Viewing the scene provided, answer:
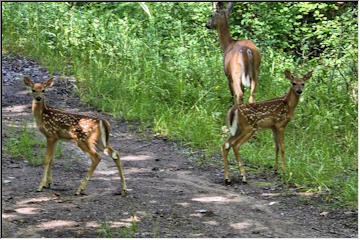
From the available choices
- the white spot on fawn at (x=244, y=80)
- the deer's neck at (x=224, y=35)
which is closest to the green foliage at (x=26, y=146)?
the white spot on fawn at (x=244, y=80)

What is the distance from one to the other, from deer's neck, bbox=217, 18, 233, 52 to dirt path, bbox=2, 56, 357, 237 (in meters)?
2.20

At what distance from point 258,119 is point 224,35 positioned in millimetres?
2927

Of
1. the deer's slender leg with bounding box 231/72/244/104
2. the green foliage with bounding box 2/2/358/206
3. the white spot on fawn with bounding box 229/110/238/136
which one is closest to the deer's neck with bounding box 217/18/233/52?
the green foliage with bounding box 2/2/358/206

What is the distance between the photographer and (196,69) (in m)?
10.5

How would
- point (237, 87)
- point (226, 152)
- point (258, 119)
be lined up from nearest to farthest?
point (226, 152), point (258, 119), point (237, 87)

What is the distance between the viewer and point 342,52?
1069 centimetres

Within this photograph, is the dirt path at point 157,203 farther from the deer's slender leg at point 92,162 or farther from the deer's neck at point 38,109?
the deer's neck at point 38,109

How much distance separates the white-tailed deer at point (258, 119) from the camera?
7.45 m

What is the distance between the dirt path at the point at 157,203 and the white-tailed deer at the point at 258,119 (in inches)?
12.3

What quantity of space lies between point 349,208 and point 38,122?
2914 millimetres

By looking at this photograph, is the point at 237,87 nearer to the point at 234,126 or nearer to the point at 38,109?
the point at 234,126

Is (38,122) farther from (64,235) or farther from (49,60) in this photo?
(49,60)

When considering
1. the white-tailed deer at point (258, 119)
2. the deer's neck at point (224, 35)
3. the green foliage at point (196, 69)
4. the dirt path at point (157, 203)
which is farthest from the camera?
the deer's neck at point (224, 35)

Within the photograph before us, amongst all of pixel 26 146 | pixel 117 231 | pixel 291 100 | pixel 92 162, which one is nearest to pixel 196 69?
pixel 291 100
